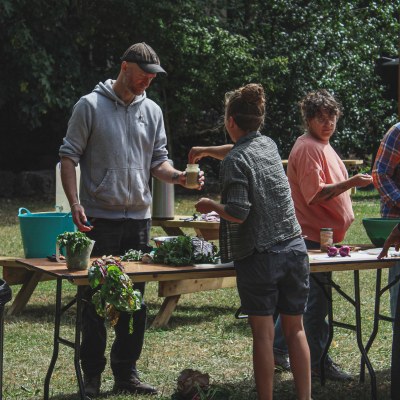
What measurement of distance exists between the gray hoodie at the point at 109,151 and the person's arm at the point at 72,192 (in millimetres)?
49

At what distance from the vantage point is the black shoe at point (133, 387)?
5.29 m

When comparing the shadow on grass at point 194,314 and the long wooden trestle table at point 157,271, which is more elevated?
the long wooden trestle table at point 157,271

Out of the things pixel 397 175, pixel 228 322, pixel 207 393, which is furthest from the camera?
pixel 228 322

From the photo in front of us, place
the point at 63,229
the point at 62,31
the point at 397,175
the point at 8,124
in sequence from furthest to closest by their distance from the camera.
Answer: the point at 8,124 → the point at 62,31 → the point at 63,229 → the point at 397,175

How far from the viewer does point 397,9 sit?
21062 mm

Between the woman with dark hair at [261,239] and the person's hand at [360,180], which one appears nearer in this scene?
the woman with dark hair at [261,239]

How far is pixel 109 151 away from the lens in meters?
5.17

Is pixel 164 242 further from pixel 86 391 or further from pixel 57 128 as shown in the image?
pixel 57 128

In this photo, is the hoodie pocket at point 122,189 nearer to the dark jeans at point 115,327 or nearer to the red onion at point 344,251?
the dark jeans at point 115,327

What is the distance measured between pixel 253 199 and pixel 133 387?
143 centimetres

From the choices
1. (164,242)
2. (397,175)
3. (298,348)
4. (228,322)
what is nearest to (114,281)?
(164,242)

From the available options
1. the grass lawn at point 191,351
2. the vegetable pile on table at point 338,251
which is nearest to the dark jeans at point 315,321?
the grass lawn at point 191,351

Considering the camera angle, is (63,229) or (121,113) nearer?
(121,113)

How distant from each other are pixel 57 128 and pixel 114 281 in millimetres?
14238
